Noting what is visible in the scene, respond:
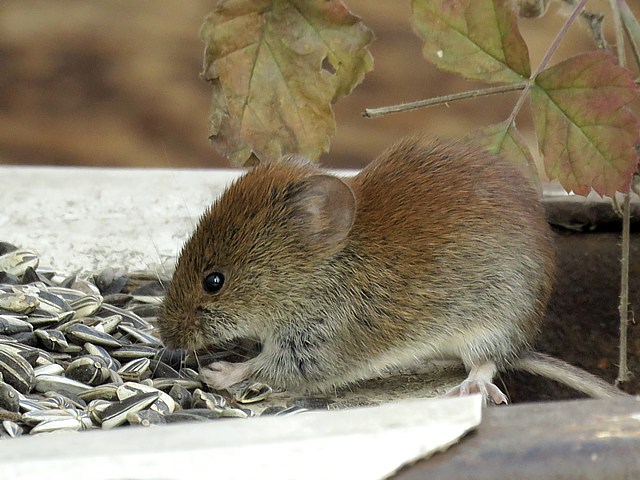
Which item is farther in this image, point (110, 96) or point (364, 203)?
point (110, 96)

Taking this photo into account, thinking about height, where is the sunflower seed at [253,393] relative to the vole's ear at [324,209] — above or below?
below

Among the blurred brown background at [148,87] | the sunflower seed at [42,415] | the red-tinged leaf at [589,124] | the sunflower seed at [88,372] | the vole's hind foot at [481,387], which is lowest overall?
the blurred brown background at [148,87]

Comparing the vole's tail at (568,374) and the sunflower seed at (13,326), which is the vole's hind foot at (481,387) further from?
the sunflower seed at (13,326)

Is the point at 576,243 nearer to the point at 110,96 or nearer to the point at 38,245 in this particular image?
the point at 38,245

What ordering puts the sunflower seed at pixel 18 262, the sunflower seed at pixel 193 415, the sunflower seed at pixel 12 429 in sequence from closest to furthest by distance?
the sunflower seed at pixel 12 429 < the sunflower seed at pixel 193 415 < the sunflower seed at pixel 18 262

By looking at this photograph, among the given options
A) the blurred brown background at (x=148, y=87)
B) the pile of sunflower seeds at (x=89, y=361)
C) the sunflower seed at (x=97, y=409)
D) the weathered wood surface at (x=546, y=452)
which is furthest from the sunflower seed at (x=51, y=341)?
the blurred brown background at (x=148, y=87)

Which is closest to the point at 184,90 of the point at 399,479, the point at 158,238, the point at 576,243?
the point at 158,238

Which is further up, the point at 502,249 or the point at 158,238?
the point at 502,249
